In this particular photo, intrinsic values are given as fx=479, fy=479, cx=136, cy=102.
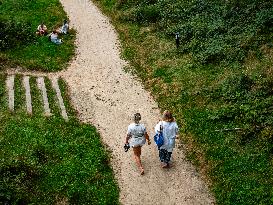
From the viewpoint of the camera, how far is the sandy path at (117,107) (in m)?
14.1

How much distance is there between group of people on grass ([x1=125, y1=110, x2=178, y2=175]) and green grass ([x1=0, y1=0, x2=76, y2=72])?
8.60m

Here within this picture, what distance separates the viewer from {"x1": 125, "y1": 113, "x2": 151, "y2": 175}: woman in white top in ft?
45.6

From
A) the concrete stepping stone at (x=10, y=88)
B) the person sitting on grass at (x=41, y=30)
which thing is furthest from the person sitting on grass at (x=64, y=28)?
the concrete stepping stone at (x=10, y=88)

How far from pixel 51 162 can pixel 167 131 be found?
3.87 metres

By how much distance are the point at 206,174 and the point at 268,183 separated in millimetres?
1886

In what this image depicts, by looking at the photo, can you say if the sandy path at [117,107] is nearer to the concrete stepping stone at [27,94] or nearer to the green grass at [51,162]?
the green grass at [51,162]

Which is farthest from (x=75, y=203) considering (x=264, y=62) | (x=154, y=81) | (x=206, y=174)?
(x=264, y=62)

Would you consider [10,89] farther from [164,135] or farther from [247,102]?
[247,102]

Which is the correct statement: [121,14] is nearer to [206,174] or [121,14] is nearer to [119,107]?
[119,107]

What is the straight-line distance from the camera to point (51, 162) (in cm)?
1506

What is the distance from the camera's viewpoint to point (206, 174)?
14625mm

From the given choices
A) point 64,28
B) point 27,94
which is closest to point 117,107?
point 27,94

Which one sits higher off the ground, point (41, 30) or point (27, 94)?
point (27, 94)

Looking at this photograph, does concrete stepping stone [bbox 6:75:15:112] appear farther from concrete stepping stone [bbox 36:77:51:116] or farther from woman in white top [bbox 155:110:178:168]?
woman in white top [bbox 155:110:178:168]
